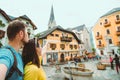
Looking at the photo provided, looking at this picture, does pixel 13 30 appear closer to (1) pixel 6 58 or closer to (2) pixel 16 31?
(2) pixel 16 31

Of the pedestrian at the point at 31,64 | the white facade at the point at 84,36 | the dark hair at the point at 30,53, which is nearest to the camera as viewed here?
the pedestrian at the point at 31,64

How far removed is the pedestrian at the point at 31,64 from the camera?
1.58m

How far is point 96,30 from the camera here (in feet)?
127

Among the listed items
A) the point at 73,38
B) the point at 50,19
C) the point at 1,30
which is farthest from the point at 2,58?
the point at 50,19

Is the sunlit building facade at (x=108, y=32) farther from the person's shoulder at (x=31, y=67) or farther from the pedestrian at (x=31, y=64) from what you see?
the person's shoulder at (x=31, y=67)

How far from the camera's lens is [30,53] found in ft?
6.17

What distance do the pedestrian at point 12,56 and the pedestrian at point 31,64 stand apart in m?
0.21

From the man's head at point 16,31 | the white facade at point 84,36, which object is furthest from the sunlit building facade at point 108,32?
the man's head at point 16,31

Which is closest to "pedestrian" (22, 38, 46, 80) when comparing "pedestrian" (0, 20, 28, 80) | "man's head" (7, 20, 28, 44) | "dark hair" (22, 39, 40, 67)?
"dark hair" (22, 39, 40, 67)

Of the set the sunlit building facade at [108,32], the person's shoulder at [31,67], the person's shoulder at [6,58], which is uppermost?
the sunlit building facade at [108,32]

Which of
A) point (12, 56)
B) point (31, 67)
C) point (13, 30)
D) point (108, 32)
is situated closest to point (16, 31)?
point (13, 30)

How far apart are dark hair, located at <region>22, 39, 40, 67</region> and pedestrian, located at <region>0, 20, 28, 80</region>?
0.33 m

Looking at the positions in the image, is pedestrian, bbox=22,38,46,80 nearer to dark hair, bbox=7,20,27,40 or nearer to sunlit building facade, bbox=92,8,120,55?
dark hair, bbox=7,20,27,40

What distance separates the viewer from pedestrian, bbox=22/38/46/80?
5.17 ft
